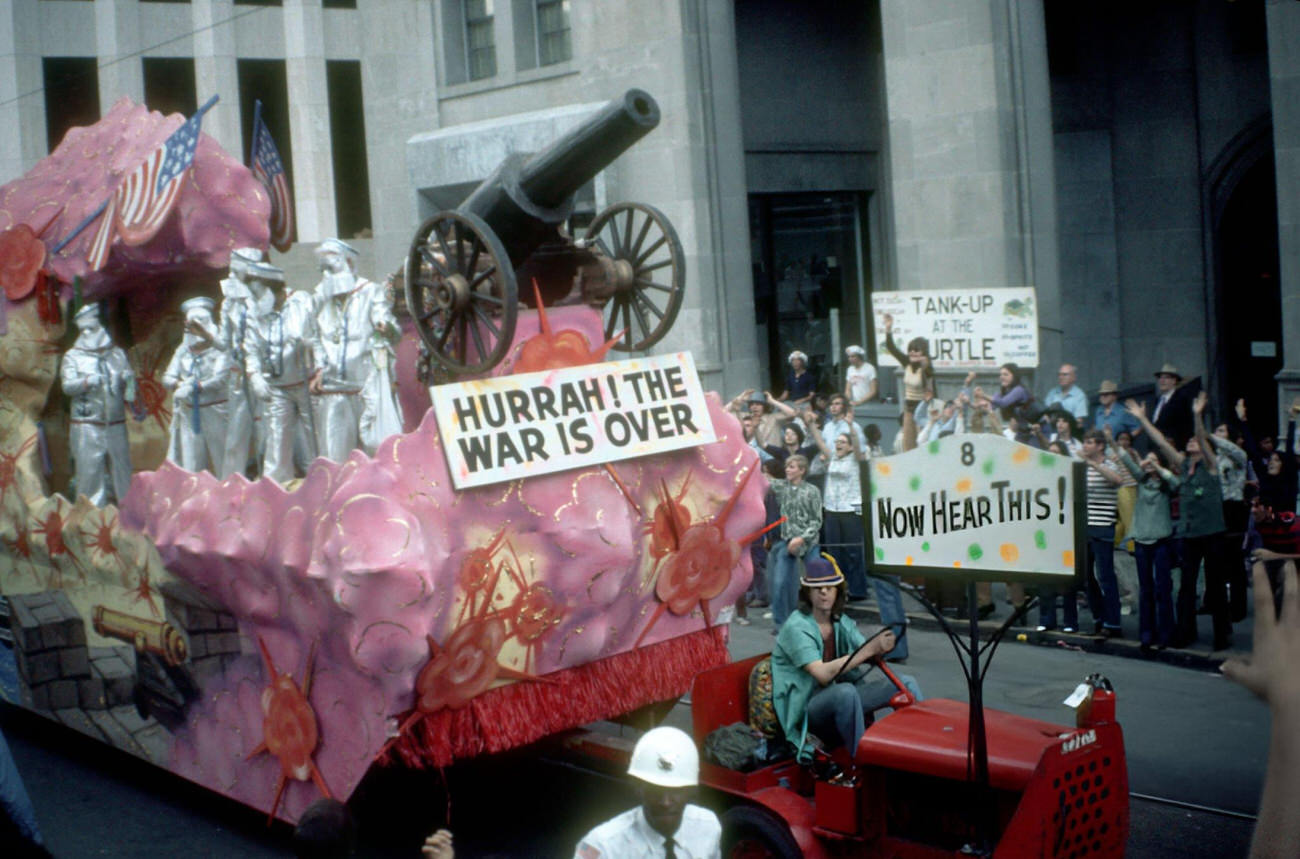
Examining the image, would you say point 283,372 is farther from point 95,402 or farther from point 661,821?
point 661,821

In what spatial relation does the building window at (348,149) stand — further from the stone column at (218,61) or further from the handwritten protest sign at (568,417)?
the handwritten protest sign at (568,417)

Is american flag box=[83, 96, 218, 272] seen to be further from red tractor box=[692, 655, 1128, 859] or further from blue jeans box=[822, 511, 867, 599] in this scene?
blue jeans box=[822, 511, 867, 599]

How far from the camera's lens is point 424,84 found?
2072cm

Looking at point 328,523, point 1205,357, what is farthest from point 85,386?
point 1205,357

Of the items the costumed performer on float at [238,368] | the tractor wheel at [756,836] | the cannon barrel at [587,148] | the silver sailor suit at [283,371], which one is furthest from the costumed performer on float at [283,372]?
the tractor wheel at [756,836]

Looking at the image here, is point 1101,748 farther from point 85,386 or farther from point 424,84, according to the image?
point 424,84

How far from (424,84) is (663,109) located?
432 cm

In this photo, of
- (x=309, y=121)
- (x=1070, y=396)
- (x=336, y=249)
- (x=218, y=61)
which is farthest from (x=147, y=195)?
(x=218, y=61)

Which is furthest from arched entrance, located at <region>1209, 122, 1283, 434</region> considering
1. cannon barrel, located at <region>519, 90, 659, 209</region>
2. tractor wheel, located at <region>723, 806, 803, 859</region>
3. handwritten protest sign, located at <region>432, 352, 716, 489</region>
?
tractor wheel, located at <region>723, 806, 803, 859</region>

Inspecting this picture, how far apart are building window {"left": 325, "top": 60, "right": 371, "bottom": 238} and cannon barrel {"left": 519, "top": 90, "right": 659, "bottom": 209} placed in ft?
86.6

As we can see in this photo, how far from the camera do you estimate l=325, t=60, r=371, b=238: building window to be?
33.9 meters

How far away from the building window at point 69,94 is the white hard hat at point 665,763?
28875 mm

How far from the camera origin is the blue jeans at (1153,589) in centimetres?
1148

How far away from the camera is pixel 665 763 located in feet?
16.2
